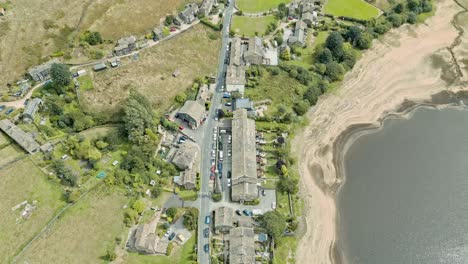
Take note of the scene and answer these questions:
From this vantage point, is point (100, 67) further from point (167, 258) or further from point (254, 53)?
point (167, 258)

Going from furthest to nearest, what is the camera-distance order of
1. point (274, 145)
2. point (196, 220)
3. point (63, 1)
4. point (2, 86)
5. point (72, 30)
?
point (63, 1) < point (72, 30) < point (2, 86) < point (274, 145) < point (196, 220)

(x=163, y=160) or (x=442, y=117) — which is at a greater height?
(x=442, y=117)

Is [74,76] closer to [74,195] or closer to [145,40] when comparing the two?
[145,40]

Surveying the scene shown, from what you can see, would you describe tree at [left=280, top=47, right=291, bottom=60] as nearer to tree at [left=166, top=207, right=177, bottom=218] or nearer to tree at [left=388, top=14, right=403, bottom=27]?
tree at [left=388, top=14, right=403, bottom=27]

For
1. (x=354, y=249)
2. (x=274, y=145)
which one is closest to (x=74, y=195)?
(x=274, y=145)

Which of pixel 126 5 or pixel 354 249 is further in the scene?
pixel 126 5

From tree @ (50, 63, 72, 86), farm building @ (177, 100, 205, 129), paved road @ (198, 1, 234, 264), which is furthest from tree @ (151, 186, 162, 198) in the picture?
tree @ (50, 63, 72, 86)

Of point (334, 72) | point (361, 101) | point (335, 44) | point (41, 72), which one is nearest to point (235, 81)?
point (334, 72)
